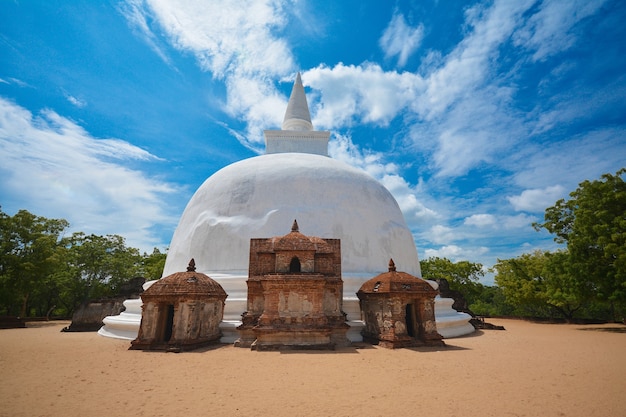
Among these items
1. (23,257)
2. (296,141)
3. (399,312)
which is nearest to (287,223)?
(399,312)

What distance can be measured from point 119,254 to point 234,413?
29.6 metres

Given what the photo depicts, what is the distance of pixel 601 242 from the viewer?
664 inches

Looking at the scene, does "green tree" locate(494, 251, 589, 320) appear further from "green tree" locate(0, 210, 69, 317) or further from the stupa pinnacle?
"green tree" locate(0, 210, 69, 317)

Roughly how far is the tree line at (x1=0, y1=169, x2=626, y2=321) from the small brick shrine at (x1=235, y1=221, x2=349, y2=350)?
15.1 meters

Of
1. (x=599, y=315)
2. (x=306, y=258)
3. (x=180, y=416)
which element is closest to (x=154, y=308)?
(x=306, y=258)

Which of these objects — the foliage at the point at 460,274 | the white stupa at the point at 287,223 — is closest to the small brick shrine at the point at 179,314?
the white stupa at the point at 287,223

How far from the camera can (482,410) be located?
16.4 ft

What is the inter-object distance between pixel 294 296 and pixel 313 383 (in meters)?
4.53

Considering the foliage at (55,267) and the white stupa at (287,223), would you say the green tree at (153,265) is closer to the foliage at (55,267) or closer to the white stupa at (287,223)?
the foliage at (55,267)

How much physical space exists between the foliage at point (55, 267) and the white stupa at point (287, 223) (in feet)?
39.0

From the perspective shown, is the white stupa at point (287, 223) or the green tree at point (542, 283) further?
the green tree at point (542, 283)

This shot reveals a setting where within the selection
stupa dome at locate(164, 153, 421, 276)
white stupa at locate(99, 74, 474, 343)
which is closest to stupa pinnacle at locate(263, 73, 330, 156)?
white stupa at locate(99, 74, 474, 343)

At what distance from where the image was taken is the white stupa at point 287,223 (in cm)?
1385

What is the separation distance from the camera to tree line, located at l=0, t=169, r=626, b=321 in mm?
17203
